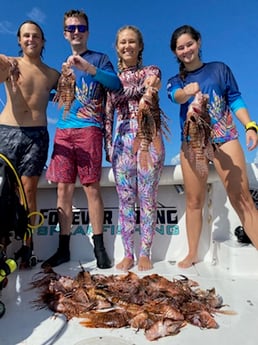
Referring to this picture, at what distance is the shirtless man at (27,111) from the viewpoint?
385 centimetres

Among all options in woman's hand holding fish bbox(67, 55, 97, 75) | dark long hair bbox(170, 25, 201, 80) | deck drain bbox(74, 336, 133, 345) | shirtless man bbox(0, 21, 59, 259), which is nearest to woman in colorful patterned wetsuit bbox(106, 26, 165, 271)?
dark long hair bbox(170, 25, 201, 80)

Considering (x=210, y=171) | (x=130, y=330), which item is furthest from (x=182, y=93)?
(x=130, y=330)

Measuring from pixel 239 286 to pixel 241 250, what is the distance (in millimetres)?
475

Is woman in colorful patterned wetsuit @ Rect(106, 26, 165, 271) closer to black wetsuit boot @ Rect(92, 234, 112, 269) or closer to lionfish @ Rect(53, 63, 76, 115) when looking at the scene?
black wetsuit boot @ Rect(92, 234, 112, 269)

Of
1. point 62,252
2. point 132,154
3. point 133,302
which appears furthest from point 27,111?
point 133,302

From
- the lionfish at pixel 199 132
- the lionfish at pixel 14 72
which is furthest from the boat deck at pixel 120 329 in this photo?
the lionfish at pixel 14 72

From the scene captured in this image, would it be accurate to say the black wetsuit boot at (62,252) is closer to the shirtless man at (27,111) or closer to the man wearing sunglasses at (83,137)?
the man wearing sunglasses at (83,137)

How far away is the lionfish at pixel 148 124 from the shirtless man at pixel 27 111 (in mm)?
1213

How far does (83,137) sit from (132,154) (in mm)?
604

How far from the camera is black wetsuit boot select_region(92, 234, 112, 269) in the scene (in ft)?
12.7

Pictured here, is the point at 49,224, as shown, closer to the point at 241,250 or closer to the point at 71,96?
the point at 71,96

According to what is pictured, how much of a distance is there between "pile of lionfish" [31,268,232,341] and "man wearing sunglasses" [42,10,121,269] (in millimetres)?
785

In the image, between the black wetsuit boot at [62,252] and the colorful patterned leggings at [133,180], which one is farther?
the black wetsuit boot at [62,252]

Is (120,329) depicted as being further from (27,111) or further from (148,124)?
(27,111)
